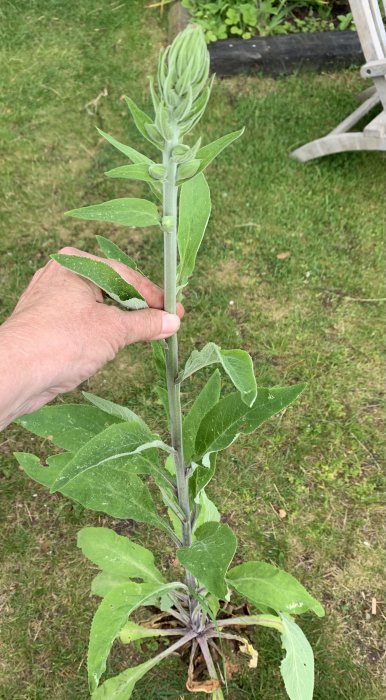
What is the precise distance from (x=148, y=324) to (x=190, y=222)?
27 cm

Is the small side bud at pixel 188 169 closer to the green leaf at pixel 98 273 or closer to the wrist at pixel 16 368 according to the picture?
the green leaf at pixel 98 273

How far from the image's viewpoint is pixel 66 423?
162 cm

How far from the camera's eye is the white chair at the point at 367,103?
309 cm

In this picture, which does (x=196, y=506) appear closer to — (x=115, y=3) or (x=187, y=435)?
(x=187, y=435)

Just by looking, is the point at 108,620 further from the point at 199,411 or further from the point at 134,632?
the point at 134,632

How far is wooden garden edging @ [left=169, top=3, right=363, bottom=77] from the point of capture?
4.11m

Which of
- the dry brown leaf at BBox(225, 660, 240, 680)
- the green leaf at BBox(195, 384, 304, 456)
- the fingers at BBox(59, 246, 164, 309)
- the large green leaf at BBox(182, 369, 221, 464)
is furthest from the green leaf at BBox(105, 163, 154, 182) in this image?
the dry brown leaf at BBox(225, 660, 240, 680)

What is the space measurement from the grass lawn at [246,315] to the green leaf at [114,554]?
1.82 ft

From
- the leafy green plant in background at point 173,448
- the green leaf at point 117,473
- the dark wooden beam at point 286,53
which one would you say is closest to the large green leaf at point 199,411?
the leafy green plant in background at point 173,448

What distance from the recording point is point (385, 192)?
3.72 m

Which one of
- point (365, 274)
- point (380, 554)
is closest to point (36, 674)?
point (380, 554)

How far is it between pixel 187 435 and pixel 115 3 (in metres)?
4.25

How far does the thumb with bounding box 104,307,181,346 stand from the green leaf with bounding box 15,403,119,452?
29 centimetres

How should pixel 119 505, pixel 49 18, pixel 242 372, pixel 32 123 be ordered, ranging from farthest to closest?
pixel 49 18
pixel 32 123
pixel 119 505
pixel 242 372
